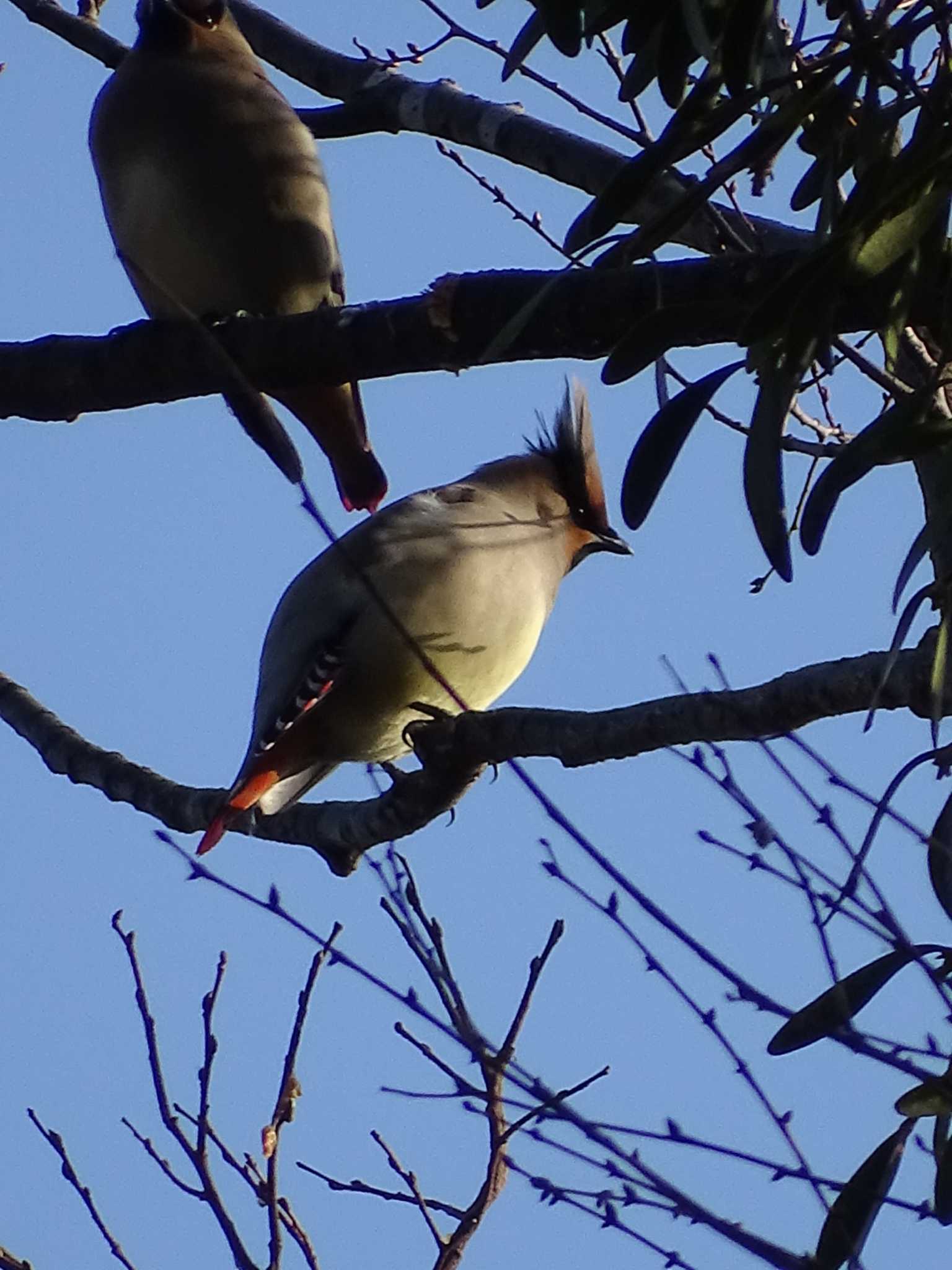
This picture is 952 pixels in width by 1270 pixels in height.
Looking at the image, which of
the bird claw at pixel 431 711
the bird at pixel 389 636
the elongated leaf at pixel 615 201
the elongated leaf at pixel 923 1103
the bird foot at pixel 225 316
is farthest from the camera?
the bird foot at pixel 225 316

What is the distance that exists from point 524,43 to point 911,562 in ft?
3.16

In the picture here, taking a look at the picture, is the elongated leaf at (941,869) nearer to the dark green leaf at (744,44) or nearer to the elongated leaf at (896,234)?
the elongated leaf at (896,234)

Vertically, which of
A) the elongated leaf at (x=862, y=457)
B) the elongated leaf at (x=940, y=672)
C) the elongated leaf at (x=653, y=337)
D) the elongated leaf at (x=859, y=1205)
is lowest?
→ the elongated leaf at (x=859, y=1205)

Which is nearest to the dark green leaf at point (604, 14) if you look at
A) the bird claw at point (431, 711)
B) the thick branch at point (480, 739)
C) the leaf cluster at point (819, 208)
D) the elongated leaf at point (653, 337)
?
the leaf cluster at point (819, 208)

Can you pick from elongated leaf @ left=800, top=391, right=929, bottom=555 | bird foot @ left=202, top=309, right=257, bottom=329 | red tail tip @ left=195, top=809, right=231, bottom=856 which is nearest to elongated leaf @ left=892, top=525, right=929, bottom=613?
elongated leaf @ left=800, top=391, right=929, bottom=555

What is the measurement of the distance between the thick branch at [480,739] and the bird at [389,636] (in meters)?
0.17

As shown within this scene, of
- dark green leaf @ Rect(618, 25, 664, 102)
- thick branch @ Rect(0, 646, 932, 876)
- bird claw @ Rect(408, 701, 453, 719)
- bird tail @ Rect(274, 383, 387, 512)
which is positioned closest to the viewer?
thick branch @ Rect(0, 646, 932, 876)

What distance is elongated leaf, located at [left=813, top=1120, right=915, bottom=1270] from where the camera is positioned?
2012mm

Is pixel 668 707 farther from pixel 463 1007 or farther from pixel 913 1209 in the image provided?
pixel 913 1209

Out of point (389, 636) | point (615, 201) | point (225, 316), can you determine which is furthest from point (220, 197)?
point (615, 201)

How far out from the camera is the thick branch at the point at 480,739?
99.0 inches

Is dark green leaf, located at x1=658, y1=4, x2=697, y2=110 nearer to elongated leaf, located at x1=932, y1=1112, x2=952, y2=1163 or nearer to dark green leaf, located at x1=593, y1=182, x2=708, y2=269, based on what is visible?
dark green leaf, located at x1=593, y1=182, x2=708, y2=269

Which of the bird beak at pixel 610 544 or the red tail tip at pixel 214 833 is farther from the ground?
the bird beak at pixel 610 544

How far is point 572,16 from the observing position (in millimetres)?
2557
